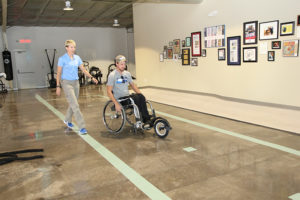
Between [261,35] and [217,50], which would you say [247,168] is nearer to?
[261,35]

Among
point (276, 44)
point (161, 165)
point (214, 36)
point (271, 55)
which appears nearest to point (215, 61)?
point (214, 36)

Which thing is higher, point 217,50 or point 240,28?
point 240,28

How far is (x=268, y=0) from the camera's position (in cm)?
557

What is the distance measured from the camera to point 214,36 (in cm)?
696

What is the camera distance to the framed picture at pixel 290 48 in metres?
5.18

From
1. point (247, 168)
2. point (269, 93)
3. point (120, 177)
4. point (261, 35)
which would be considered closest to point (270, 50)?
point (261, 35)

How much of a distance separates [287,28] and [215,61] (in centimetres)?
210

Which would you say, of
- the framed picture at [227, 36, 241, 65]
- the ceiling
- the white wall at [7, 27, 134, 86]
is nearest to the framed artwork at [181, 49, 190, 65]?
the ceiling

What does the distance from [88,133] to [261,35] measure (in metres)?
4.14

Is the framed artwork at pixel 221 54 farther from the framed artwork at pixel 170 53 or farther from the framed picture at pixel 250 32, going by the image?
the framed artwork at pixel 170 53

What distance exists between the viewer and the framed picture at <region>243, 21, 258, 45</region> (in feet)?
19.4

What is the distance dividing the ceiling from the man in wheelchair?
3947 millimetres

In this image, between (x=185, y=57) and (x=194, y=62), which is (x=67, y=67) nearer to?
(x=194, y=62)

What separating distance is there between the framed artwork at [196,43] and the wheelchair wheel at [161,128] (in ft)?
13.7
